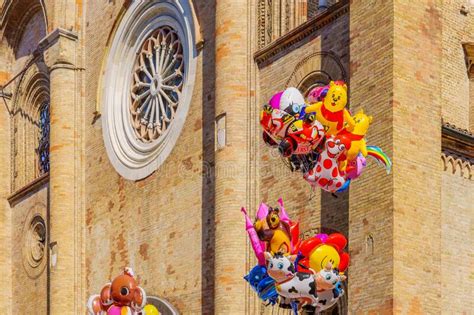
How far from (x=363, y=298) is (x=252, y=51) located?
641 centimetres

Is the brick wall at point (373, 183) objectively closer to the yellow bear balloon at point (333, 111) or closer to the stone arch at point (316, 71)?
the stone arch at point (316, 71)

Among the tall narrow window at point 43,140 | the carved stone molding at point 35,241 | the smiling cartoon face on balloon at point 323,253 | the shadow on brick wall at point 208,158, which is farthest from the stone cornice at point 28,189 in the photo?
the smiling cartoon face on balloon at point 323,253

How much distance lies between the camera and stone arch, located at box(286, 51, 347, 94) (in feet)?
63.1

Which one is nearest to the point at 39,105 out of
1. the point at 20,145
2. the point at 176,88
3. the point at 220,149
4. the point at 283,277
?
the point at 20,145

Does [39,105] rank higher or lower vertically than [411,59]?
higher

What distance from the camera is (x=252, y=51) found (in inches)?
856

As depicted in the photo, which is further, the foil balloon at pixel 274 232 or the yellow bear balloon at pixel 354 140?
the foil balloon at pixel 274 232

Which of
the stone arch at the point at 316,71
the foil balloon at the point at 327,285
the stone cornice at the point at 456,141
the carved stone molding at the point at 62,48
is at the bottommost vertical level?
the foil balloon at the point at 327,285

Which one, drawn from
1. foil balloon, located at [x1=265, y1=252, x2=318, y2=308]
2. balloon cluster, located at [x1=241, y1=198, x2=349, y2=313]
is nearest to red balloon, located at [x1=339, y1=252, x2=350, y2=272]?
balloon cluster, located at [x1=241, y1=198, x2=349, y2=313]

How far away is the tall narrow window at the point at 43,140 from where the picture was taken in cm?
3047

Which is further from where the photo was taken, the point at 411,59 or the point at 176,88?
the point at 176,88

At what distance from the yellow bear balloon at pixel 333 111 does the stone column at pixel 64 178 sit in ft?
43.3

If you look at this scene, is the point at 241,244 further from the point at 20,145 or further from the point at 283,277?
the point at 20,145

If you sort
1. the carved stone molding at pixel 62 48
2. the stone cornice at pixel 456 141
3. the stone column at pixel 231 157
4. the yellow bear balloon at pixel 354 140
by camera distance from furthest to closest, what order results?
1. the carved stone molding at pixel 62 48
2. the stone column at pixel 231 157
3. the stone cornice at pixel 456 141
4. the yellow bear balloon at pixel 354 140
